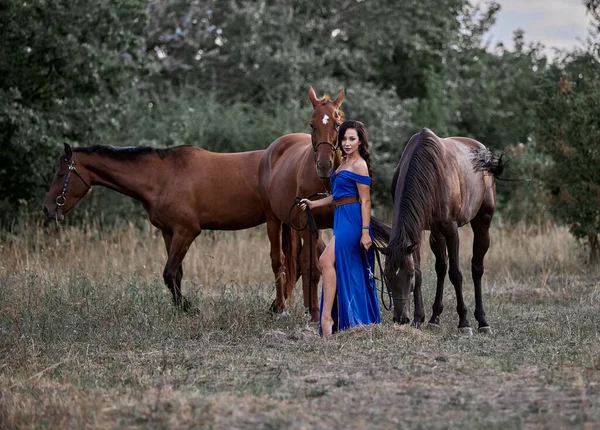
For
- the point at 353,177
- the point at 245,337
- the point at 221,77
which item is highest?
the point at 221,77

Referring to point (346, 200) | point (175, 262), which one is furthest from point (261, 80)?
point (346, 200)

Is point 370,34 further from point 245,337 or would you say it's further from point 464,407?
point 464,407

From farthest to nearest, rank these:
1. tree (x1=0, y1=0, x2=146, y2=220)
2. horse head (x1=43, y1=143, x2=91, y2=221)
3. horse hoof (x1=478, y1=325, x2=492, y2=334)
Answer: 1. tree (x1=0, y1=0, x2=146, y2=220)
2. horse head (x1=43, y1=143, x2=91, y2=221)
3. horse hoof (x1=478, y1=325, x2=492, y2=334)

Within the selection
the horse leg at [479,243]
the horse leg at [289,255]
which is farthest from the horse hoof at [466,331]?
the horse leg at [289,255]

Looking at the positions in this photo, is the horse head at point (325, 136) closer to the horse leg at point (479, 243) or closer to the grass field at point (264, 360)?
the grass field at point (264, 360)

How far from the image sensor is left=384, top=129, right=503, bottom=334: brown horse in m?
7.30

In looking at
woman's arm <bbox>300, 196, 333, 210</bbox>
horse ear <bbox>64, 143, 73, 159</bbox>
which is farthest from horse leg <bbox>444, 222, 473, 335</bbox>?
horse ear <bbox>64, 143, 73, 159</bbox>

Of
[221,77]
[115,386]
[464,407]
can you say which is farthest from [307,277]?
[221,77]

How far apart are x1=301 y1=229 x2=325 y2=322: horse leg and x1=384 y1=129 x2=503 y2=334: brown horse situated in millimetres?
894

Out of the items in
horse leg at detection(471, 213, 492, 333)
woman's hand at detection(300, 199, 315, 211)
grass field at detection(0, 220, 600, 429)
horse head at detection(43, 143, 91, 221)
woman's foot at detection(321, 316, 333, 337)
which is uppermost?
horse head at detection(43, 143, 91, 221)

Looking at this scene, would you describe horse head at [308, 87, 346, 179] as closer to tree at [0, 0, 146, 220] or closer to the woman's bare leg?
the woman's bare leg

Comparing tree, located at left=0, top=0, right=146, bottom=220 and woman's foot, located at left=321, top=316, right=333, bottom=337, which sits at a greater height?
tree, located at left=0, top=0, right=146, bottom=220

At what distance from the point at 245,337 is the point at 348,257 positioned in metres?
1.08

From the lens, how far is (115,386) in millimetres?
5844
